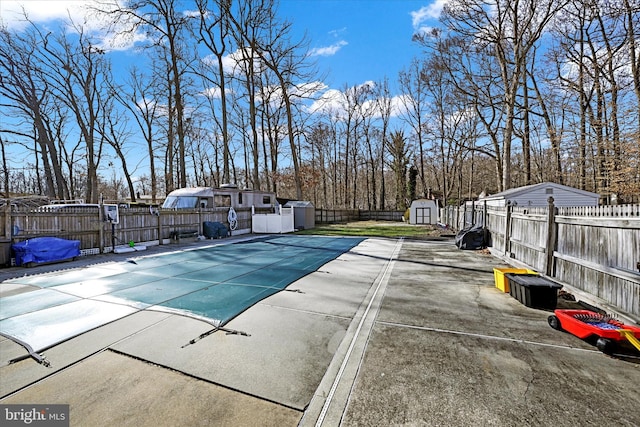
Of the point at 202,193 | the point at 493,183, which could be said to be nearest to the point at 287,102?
the point at 202,193

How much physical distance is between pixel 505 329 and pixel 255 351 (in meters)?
2.90

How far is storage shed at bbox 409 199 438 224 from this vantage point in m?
25.1

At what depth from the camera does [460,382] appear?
94.4 inches

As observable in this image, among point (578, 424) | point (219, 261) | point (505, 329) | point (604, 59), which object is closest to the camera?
point (578, 424)

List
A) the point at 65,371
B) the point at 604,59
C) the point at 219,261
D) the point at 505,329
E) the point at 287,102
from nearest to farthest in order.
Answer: the point at 65,371, the point at 505,329, the point at 219,261, the point at 604,59, the point at 287,102

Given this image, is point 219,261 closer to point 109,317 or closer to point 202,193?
point 109,317

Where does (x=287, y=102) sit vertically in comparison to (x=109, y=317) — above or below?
above

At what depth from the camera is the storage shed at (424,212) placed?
987 inches

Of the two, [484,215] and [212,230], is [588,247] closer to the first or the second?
[484,215]

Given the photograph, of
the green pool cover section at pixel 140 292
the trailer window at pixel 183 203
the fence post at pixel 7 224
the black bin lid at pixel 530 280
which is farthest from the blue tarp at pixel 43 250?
the black bin lid at pixel 530 280

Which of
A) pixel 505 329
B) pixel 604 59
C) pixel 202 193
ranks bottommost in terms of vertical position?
pixel 505 329

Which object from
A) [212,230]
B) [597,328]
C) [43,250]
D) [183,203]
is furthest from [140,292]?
[183,203]

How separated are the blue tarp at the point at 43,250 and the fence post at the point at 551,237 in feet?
38.0

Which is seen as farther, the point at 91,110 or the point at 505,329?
the point at 91,110
